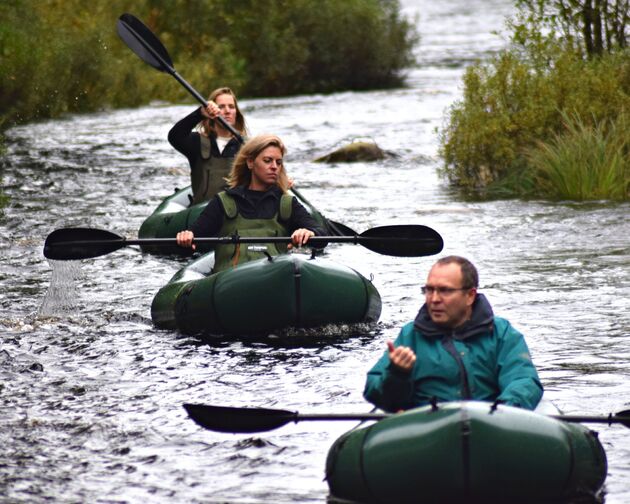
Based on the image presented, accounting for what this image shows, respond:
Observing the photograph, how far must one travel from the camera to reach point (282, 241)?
814 cm

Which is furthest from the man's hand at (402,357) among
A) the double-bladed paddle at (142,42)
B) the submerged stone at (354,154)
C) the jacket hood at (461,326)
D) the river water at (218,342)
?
the submerged stone at (354,154)

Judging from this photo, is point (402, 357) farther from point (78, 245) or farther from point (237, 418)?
point (78, 245)

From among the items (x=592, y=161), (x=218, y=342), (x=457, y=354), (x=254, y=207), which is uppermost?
(x=254, y=207)

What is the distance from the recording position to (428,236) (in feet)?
26.6

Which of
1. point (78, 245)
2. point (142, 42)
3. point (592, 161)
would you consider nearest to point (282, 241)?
point (78, 245)

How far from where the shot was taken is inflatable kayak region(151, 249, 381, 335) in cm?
789

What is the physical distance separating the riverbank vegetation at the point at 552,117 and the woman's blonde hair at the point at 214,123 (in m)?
4.05

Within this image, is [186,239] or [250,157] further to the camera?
[250,157]

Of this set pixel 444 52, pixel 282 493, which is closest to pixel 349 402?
pixel 282 493

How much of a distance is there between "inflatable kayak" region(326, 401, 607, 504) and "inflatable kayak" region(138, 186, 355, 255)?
565 cm

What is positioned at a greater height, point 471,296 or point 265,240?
point 471,296

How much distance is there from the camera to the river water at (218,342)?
577cm

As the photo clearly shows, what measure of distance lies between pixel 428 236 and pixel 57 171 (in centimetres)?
991

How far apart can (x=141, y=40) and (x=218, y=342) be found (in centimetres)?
410
